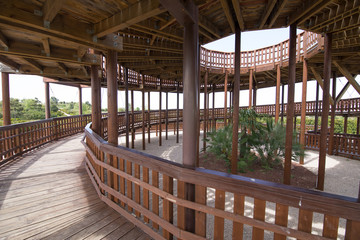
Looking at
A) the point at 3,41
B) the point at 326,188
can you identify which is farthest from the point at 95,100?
the point at 326,188

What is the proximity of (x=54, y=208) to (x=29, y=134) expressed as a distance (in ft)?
16.3

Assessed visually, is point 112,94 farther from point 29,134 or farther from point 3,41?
point 29,134

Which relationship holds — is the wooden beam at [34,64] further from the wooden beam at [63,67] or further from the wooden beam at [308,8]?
the wooden beam at [308,8]

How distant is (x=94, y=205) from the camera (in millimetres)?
2791

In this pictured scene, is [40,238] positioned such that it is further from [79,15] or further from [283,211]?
[79,15]

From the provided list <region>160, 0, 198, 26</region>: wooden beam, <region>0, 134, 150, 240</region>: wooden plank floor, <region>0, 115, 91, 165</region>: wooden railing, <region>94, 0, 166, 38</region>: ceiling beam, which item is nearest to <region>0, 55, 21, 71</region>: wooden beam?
<region>0, 115, 91, 165</region>: wooden railing

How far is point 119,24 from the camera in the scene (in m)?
2.52

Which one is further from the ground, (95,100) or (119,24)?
(119,24)

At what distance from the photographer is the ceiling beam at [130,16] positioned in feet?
6.93

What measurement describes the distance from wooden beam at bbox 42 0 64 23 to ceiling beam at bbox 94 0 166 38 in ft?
2.28

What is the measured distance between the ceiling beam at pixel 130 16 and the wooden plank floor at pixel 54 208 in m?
2.97

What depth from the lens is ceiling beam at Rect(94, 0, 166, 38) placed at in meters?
2.11

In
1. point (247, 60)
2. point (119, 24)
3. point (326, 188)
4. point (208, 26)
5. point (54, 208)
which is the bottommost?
point (326, 188)

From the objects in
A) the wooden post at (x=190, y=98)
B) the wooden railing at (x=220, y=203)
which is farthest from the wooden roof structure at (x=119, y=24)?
the wooden railing at (x=220, y=203)
